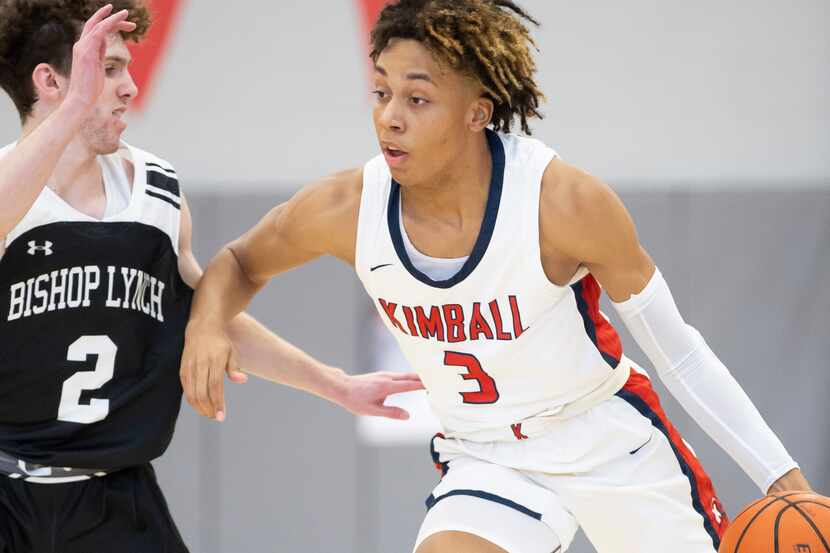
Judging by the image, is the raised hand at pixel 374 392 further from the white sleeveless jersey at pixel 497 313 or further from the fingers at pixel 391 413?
the white sleeveless jersey at pixel 497 313

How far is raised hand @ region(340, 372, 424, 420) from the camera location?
371 centimetres

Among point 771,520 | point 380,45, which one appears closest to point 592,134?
point 380,45

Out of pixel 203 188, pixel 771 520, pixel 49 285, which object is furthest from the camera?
pixel 203 188

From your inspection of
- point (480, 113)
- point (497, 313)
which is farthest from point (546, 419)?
point (480, 113)

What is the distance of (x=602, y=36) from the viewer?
643 cm

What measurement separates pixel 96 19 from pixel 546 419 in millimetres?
1546

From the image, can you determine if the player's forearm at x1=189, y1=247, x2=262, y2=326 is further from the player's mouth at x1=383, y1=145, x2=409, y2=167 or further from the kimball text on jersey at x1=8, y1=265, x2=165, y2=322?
the player's mouth at x1=383, y1=145, x2=409, y2=167

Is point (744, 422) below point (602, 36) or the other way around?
below

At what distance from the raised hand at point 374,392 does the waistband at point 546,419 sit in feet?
1.32

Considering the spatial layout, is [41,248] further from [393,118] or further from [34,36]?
[393,118]

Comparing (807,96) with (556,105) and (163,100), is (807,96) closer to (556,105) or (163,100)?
(556,105)

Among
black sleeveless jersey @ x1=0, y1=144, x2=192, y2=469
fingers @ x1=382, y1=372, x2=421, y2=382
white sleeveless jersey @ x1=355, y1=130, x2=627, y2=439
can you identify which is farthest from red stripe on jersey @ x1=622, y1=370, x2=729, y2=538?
black sleeveless jersey @ x1=0, y1=144, x2=192, y2=469

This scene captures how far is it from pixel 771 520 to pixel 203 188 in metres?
3.97

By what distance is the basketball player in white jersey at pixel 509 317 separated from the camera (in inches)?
123
